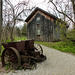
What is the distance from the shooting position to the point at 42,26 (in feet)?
51.5

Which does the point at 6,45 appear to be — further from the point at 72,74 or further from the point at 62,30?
the point at 62,30

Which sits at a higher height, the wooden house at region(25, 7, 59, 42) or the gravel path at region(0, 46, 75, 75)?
the wooden house at region(25, 7, 59, 42)

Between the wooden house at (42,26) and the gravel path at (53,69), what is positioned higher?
the wooden house at (42,26)

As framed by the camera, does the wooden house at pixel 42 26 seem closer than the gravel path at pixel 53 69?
No

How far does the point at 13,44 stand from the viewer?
11.9 feet

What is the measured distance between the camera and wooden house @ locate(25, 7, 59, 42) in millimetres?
14227

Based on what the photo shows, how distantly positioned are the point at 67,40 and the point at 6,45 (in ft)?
23.3

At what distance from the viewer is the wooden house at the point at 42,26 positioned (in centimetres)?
1423

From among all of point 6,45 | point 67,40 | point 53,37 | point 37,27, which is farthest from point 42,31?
point 6,45

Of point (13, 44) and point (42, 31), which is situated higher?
point (42, 31)

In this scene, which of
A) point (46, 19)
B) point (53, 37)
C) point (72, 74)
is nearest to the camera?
point (72, 74)

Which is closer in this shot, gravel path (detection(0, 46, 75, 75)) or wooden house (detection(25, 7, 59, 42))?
gravel path (detection(0, 46, 75, 75))

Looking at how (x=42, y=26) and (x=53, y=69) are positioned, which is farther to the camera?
(x=42, y=26)

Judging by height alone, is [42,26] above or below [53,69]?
above
